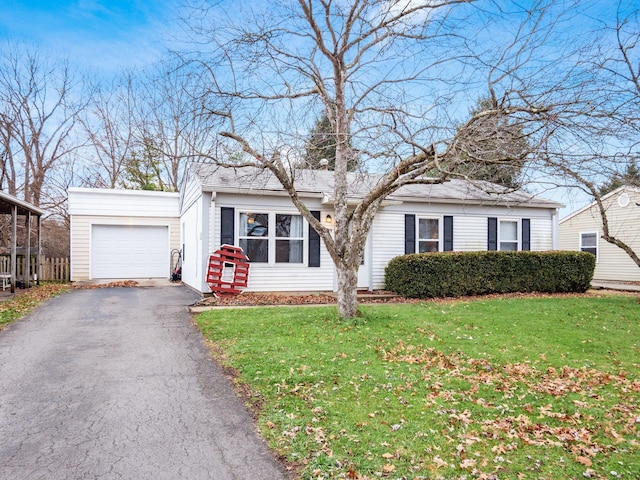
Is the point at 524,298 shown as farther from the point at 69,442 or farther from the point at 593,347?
the point at 69,442

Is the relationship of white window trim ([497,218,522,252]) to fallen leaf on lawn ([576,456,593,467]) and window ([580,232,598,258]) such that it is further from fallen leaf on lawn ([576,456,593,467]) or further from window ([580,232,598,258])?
fallen leaf on lawn ([576,456,593,467])

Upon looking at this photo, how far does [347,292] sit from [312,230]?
4.52m

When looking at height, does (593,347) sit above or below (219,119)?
below

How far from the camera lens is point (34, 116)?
20.8 metres

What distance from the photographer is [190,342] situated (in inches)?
258

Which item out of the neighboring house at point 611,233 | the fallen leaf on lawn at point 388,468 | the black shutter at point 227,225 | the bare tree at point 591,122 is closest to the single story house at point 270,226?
the black shutter at point 227,225

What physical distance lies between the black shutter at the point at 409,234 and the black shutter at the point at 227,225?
5.23 metres

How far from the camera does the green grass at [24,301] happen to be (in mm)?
8398

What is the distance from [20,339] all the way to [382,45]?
7.62m

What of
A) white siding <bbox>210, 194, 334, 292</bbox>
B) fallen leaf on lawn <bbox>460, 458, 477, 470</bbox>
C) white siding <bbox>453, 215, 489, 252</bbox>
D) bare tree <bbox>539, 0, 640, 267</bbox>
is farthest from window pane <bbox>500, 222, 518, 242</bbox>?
fallen leaf on lawn <bbox>460, 458, 477, 470</bbox>

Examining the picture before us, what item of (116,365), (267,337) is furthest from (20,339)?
(267,337)

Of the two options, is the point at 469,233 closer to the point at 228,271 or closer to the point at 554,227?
the point at 554,227

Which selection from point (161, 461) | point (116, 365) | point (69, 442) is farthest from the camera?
point (116, 365)

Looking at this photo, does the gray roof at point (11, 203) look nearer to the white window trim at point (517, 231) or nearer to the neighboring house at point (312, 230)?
the neighboring house at point (312, 230)
